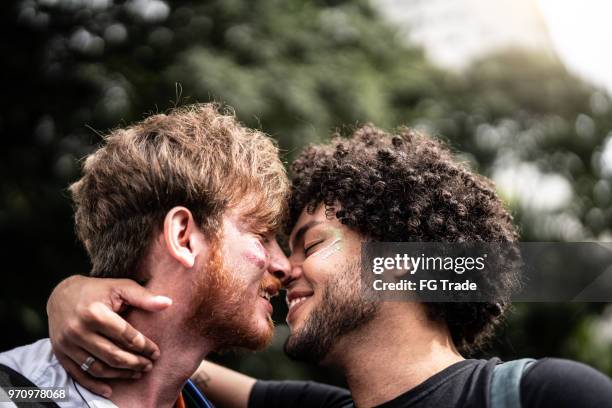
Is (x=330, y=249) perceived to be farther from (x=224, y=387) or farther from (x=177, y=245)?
(x=224, y=387)

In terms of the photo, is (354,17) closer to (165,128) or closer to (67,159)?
(67,159)

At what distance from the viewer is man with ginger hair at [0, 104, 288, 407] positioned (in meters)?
2.67

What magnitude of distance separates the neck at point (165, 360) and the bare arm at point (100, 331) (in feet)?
0.17

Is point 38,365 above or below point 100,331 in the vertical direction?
below

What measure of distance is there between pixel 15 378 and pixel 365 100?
3.56 metres

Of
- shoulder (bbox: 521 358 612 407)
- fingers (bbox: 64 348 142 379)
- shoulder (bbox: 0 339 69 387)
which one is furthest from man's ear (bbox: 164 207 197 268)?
shoulder (bbox: 521 358 612 407)

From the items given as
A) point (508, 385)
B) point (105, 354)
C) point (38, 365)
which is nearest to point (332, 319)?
point (508, 385)

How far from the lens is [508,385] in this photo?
2285mm

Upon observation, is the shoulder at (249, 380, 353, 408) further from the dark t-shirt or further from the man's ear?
the man's ear

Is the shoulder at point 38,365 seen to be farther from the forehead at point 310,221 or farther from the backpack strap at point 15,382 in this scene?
the forehead at point 310,221

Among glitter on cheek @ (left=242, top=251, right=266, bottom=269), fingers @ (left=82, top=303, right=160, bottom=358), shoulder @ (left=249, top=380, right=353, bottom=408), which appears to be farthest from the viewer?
shoulder @ (left=249, top=380, right=353, bottom=408)

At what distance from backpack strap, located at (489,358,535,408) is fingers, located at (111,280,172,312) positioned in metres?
1.26

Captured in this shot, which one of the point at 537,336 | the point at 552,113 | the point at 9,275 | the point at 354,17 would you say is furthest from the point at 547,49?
the point at 9,275

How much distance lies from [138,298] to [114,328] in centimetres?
18
